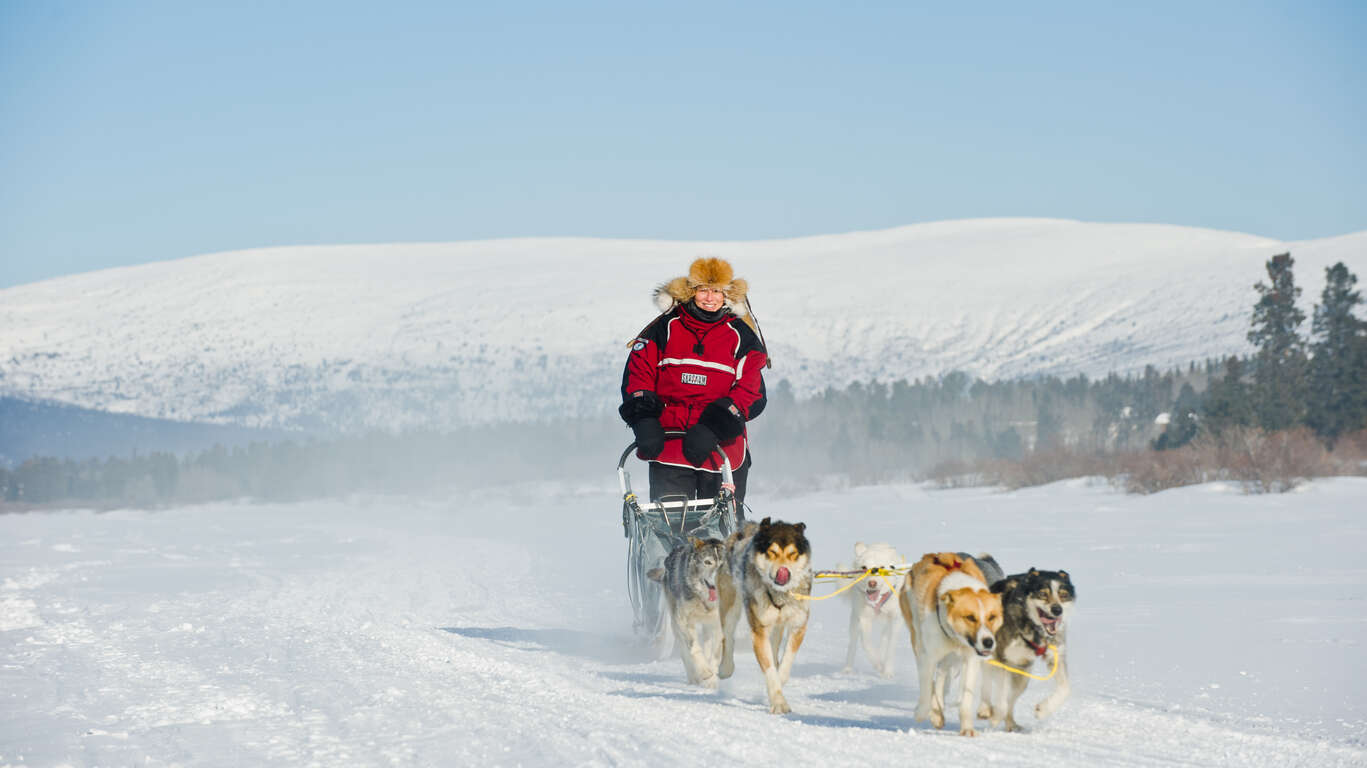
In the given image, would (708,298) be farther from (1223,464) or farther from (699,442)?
(1223,464)

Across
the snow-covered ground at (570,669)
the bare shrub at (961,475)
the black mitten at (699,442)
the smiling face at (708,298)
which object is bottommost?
the snow-covered ground at (570,669)

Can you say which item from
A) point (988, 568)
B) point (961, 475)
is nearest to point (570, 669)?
point (988, 568)

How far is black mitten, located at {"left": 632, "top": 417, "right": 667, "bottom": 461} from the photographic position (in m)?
7.52

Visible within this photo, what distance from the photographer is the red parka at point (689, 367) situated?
7.68 metres

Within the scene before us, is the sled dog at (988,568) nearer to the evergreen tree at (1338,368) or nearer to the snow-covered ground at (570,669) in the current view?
the snow-covered ground at (570,669)

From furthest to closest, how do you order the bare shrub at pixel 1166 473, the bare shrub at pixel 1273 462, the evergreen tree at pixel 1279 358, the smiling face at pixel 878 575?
the evergreen tree at pixel 1279 358 → the bare shrub at pixel 1166 473 → the bare shrub at pixel 1273 462 → the smiling face at pixel 878 575

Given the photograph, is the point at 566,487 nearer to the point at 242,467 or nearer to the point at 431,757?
the point at 242,467

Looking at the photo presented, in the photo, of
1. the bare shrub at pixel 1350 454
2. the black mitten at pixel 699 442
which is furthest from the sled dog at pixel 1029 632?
the bare shrub at pixel 1350 454

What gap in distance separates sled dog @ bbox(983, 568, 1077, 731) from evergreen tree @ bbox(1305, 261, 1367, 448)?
27.5m

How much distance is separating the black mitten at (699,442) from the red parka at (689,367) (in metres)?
0.14

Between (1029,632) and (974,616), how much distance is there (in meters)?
0.31

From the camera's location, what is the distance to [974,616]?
500 cm

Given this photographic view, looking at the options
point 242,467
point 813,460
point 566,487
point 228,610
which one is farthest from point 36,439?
point 228,610

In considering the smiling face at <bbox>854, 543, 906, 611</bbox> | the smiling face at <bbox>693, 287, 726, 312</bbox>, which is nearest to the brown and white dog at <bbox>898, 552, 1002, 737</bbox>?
the smiling face at <bbox>854, 543, 906, 611</bbox>
